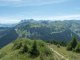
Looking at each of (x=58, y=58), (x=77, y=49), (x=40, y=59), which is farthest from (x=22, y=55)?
(x=77, y=49)

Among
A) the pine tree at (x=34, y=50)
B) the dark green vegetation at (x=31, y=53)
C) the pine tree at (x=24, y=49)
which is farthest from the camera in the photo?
the pine tree at (x=24, y=49)

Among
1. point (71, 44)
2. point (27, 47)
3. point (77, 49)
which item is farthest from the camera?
point (71, 44)

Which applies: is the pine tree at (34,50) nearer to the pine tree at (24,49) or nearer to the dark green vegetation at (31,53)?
the dark green vegetation at (31,53)

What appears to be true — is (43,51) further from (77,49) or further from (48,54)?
(77,49)

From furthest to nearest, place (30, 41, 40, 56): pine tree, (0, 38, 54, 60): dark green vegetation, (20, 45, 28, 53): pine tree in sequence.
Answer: (20, 45, 28, 53): pine tree → (30, 41, 40, 56): pine tree → (0, 38, 54, 60): dark green vegetation

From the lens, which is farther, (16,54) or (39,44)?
(39,44)

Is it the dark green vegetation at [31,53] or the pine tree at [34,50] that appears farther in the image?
the pine tree at [34,50]

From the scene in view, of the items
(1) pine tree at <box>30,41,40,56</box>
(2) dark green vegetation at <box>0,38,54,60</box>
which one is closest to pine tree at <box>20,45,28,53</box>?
(2) dark green vegetation at <box>0,38,54,60</box>

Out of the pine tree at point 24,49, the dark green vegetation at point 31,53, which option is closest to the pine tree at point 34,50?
the dark green vegetation at point 31,53

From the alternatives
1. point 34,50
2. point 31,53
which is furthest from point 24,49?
point 34,50

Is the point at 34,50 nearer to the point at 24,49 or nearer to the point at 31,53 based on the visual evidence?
the point at 31,53

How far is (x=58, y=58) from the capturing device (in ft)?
185

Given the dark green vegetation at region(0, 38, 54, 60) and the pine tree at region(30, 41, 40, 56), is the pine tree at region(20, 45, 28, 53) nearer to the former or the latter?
the dark green vegetation at region(0, 38, 54, 60)

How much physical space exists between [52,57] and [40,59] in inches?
150
